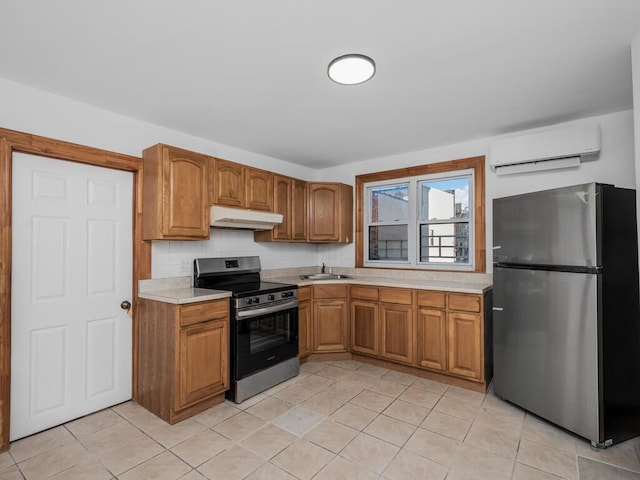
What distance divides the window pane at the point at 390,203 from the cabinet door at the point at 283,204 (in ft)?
3.89

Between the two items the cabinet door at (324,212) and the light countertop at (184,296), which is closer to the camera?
the light countertop at (184,296)

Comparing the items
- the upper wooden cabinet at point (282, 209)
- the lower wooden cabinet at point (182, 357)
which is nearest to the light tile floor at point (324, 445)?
the lower wooden cabinet at point (182, 357)

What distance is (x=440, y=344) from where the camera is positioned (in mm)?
3275

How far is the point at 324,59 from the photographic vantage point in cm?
207

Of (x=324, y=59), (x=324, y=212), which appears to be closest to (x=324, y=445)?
(x=324, y=59)

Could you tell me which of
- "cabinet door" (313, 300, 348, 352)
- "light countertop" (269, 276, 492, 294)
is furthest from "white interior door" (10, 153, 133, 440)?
"cabinet door" (313, 300, 348, 352)

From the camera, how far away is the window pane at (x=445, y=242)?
381 centimetres

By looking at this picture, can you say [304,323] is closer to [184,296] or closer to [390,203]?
[184,296]

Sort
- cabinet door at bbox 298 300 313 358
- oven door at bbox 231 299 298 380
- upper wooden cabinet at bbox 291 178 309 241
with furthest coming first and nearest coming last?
upper wooden cabinet at bbox 291 178 309 241 → cabinet door at bbox 298 300 313 358 → oven door at bbox 231 299 298 380

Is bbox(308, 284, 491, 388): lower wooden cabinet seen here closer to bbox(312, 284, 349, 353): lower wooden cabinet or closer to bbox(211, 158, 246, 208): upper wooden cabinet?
bbox(312, 284, 349, 353): lower wooden cabinet

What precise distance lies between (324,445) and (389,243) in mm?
2661

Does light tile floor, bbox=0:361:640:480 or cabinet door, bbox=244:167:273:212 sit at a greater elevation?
cabinet door, bbox=244:167:273:212

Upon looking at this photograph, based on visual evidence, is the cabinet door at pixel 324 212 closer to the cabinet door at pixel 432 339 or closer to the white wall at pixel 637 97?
the cabinet door at pixel 432 339

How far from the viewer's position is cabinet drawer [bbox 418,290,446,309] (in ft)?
10.7
